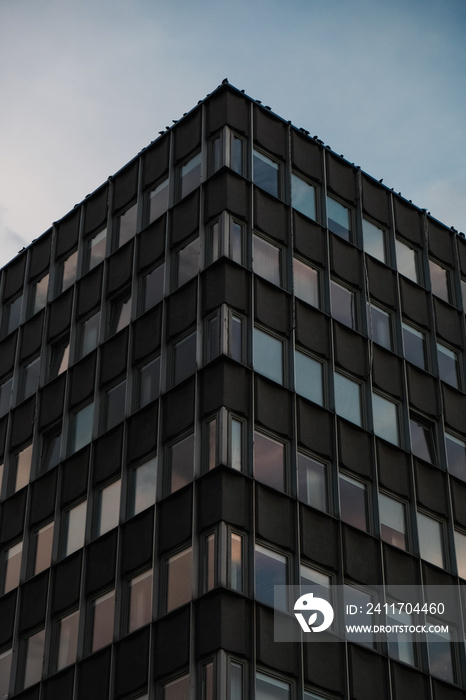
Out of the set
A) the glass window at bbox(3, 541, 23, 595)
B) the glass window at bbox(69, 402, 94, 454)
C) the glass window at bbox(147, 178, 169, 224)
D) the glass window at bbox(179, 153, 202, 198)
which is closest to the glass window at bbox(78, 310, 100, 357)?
the glass window at bbox(69, 402, 94, 454)

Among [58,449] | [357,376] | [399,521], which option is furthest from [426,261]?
[58,449]

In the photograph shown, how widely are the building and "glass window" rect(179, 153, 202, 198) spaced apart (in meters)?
0.13

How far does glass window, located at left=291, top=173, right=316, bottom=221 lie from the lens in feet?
149

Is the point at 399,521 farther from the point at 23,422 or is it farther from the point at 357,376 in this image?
the point at 23,422

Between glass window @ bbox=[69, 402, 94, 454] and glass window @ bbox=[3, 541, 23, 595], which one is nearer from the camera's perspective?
glass window @ bbox=[3, 541, 23, 595]

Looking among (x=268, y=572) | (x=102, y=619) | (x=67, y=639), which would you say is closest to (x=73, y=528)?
(x=67, y=639)

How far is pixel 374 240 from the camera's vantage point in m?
47.8

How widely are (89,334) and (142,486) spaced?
858 centimetres

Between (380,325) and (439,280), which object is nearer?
(380,325)

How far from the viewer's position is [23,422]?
152ft

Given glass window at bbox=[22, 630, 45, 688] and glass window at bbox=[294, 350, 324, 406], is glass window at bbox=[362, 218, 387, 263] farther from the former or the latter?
glass window at bbox=[22, 630, 45, 688]

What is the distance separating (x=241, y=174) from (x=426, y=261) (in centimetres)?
909

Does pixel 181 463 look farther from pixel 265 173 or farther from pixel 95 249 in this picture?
pixel 95 249

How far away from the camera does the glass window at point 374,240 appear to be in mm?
47250
